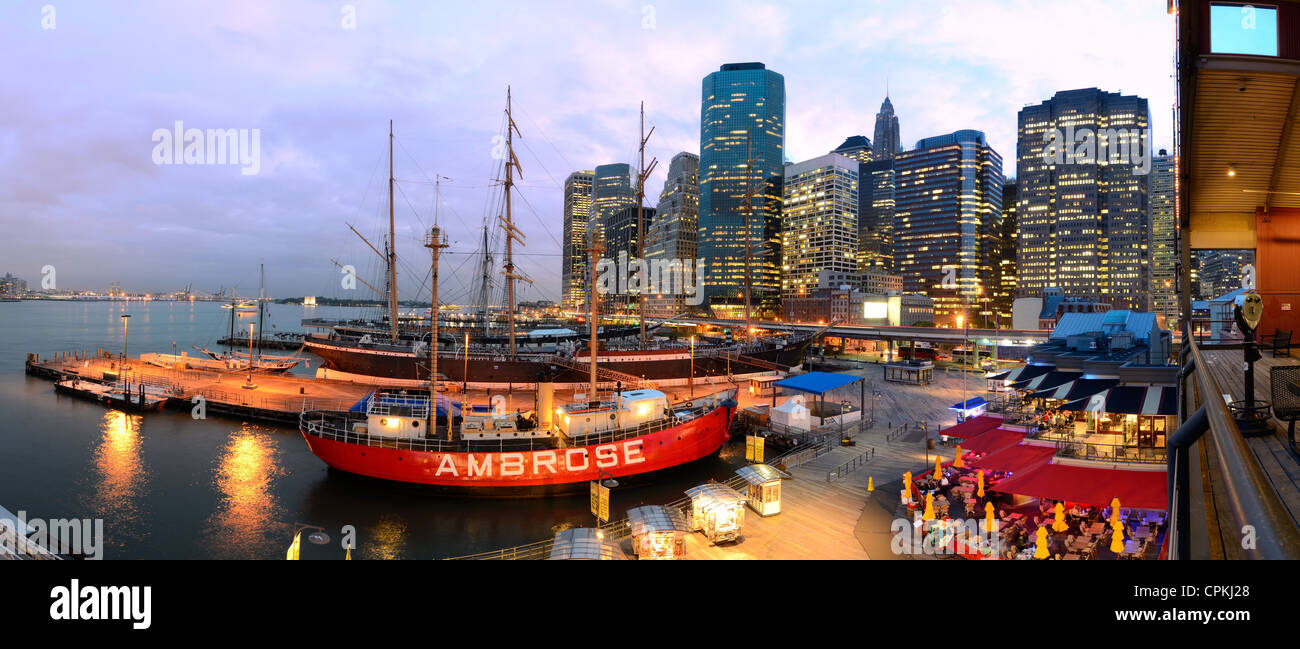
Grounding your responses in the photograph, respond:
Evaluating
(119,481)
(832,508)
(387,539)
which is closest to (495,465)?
(387,539)

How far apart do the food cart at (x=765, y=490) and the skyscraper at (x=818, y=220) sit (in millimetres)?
160380

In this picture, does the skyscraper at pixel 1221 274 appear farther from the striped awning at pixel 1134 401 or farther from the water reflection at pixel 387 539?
the water reflection at pixel 387 539

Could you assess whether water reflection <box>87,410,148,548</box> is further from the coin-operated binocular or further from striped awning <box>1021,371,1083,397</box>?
striped awning <box>1021,371,1083,397</box>

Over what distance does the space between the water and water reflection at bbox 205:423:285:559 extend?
0.04 metres

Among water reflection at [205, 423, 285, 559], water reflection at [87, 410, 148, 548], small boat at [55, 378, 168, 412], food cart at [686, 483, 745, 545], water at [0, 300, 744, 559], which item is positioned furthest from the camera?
small boat at [55, 378, 168, 412]

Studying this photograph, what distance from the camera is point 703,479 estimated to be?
23.2 m

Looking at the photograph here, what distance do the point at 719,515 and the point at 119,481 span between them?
82.2 feet

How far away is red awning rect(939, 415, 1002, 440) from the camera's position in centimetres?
1998

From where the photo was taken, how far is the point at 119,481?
839 inches

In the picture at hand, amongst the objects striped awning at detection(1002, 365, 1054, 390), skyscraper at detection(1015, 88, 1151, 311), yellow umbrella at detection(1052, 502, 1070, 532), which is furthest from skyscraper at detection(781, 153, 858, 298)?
yellow umbrella at detection(1052, 502, 1070, 532)

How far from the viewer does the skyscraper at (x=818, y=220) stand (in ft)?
576

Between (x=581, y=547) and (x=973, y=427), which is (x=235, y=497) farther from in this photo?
(x=973, y=427)
